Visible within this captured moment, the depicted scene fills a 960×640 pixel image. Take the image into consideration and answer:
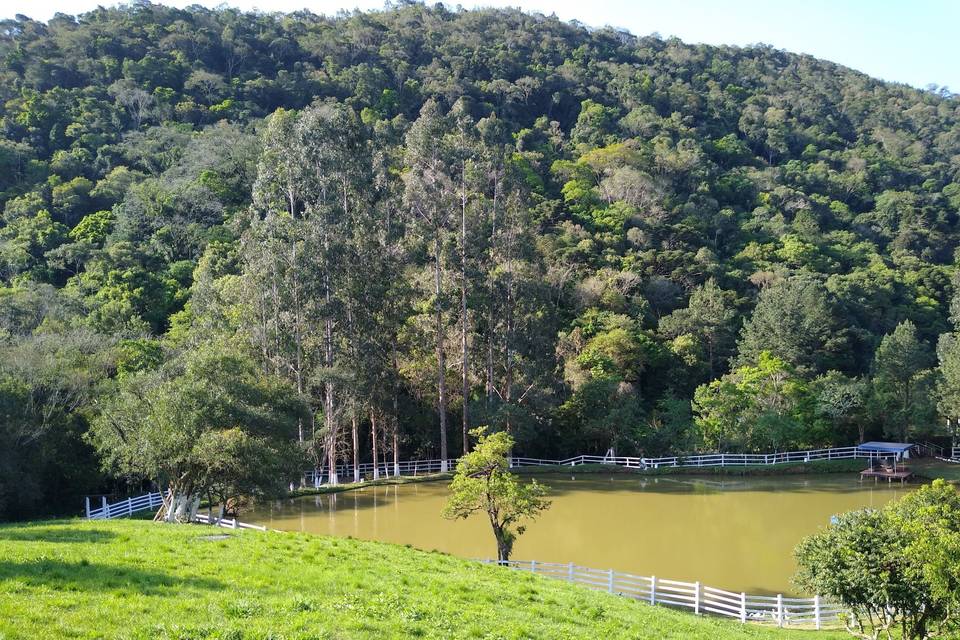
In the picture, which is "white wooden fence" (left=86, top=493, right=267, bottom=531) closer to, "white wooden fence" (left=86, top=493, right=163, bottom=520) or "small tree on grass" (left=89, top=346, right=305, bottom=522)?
"white wooden fence" (left=86, top=493, right=163, bottom=520)

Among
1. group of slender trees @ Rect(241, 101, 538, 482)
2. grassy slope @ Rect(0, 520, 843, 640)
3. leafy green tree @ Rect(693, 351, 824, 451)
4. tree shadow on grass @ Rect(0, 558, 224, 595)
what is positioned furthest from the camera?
leafy green tree @ Rect(693, 351, 824, 451)

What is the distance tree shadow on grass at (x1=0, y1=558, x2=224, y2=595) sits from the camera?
30.0 feet

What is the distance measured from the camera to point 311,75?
7981 cm

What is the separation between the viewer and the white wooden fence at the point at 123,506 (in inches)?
923

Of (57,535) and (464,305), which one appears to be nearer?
(57,535)

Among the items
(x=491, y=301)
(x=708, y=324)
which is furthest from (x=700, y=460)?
(x=491, y=301)

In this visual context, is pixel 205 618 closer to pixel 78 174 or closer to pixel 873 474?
pixel 873 474

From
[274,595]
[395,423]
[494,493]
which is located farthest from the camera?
[395,423]

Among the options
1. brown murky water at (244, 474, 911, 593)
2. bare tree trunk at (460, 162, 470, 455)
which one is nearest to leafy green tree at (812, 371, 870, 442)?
brown murky water at (244, 474, 911, 593)

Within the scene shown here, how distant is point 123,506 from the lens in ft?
80.2

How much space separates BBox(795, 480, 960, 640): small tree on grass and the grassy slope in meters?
2.07

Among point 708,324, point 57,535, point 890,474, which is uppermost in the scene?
point 708,324

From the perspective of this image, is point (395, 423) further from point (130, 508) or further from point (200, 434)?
point (200, 434)

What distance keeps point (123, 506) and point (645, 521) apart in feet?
60.5
